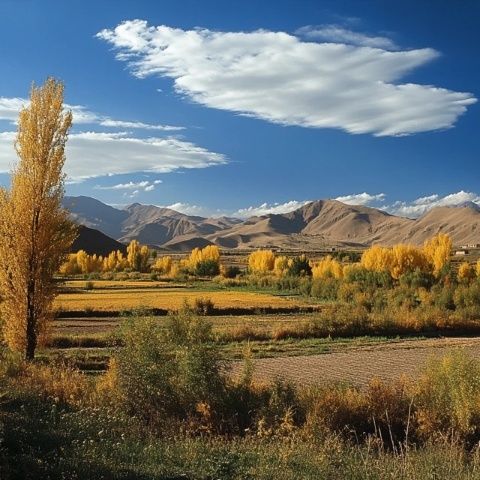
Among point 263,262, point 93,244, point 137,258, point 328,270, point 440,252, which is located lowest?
point 328,270

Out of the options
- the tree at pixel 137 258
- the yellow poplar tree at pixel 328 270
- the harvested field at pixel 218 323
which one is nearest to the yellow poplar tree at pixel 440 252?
the yellow poplar tree at pixel 328 270

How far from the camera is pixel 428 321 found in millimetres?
41125

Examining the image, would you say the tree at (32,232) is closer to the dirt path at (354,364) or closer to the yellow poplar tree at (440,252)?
the dirt path at (354,364)

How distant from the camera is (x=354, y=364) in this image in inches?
997

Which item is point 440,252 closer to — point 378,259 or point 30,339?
point 378,259

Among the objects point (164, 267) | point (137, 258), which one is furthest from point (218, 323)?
point (137, 258)

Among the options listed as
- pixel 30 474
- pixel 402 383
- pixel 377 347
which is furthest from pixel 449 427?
pixel 377 347

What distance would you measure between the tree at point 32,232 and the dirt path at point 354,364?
6.82 metres

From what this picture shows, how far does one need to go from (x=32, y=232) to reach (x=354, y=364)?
14.5 meters

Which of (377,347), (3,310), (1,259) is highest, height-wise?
(1,259)

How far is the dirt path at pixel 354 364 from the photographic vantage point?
21109 mm

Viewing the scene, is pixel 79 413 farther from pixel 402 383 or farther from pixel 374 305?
pixel 374 305

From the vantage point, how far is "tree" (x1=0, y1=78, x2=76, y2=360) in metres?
18.2

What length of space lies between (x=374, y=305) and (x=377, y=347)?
18.0 m
